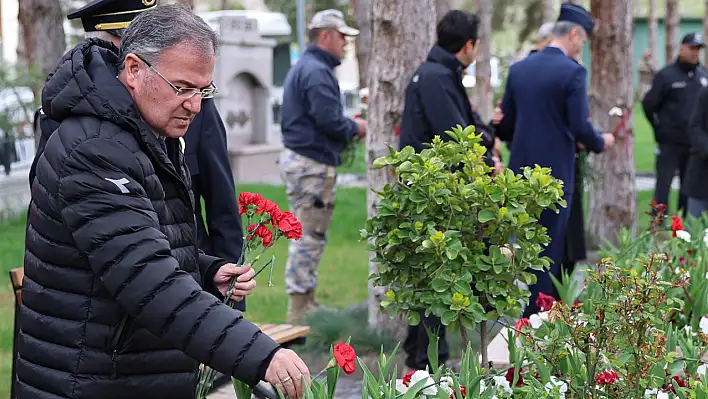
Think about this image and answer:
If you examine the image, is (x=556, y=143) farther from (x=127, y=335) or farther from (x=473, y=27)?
(x=127, y=335)

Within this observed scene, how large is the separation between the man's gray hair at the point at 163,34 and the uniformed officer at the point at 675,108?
28.0 ft

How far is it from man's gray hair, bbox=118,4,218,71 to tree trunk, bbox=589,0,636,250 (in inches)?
303

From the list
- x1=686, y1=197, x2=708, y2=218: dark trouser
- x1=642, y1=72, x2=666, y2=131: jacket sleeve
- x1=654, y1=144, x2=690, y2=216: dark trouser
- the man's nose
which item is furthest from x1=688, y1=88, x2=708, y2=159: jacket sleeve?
the man's nose

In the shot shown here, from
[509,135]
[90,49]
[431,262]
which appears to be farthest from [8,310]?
[90,49]

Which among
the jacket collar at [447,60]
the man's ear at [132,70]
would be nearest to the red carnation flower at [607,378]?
the man's ear at [132,70]

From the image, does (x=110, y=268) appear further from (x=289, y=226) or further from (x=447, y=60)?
(x=447, y=60)

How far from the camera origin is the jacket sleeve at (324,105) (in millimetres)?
6957

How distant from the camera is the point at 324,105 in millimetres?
6961

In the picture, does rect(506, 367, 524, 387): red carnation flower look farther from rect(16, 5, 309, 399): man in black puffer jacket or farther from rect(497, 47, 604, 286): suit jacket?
rect(497, 47, 604, 286): suit jacket

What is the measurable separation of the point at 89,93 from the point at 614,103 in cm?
808

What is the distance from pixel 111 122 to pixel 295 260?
478 centimetres

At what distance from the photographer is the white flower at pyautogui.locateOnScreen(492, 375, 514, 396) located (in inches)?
128

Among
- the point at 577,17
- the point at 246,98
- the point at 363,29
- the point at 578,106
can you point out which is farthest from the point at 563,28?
the point at 246,98

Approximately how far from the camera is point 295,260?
23.7 ft
